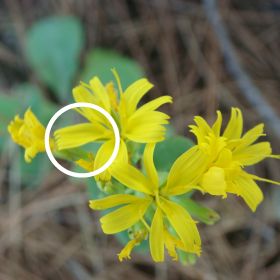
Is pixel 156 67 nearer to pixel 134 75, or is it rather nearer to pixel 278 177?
pixel 134 75

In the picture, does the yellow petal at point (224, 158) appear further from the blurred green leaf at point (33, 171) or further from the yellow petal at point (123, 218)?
the blurred green leaf at point (33, 171)

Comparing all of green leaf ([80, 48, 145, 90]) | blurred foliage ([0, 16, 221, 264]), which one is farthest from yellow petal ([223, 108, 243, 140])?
green leaf ([80, 48, 145, 90])

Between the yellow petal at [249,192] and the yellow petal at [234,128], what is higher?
the yellow petal at [234,128]

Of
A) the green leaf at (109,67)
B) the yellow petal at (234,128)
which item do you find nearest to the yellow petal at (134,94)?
the yellow petal at (234,128)

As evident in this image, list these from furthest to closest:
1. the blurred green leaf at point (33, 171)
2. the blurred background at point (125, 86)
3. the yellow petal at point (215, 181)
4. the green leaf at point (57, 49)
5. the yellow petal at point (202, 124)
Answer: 1. the green leaf at point (57, 49)
2. the blurred green leaf at point (33, 171)
3. the blurred background at point (125, 86)
4. the yellow petal at point (202, 124)
5. the yellow petal at point (215, 181)

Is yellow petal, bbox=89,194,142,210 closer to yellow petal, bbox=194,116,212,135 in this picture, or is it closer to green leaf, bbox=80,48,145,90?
yellow petal, bbox=194,116,212,135

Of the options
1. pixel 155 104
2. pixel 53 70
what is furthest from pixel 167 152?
pixel 53 70
